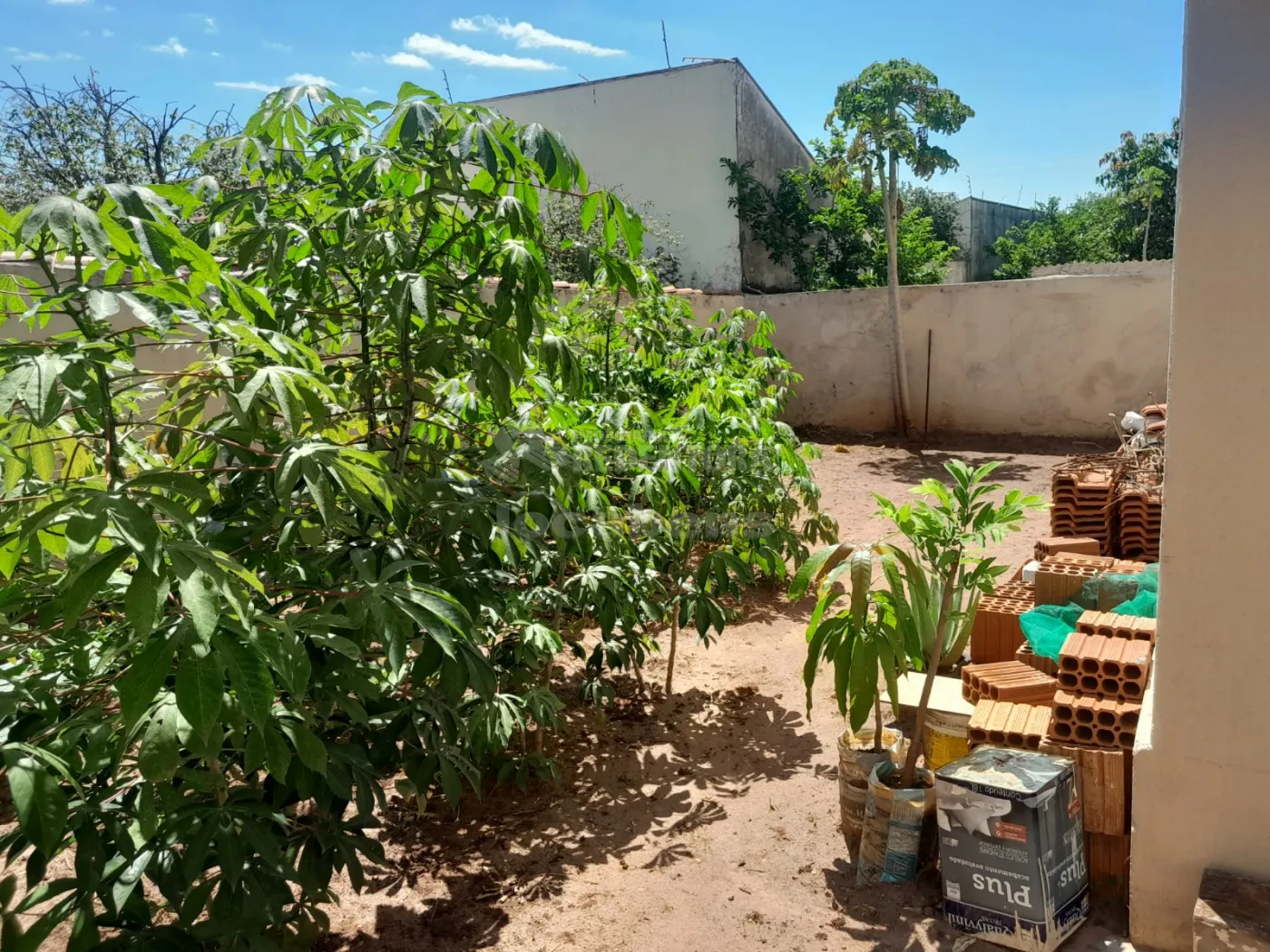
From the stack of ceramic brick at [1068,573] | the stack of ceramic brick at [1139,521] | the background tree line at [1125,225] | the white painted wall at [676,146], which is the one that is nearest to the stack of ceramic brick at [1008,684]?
the stack of ceramic brick at [1068,573]

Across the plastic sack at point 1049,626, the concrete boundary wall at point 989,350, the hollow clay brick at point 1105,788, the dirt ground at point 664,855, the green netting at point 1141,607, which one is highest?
the concrete boundary wall at point 989,350

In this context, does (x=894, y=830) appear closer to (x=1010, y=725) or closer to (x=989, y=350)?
(x=1010, y=725)

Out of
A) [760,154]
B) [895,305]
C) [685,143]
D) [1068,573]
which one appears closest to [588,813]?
[1068,573]

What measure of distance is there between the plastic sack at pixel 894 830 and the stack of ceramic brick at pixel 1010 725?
193 millimetres

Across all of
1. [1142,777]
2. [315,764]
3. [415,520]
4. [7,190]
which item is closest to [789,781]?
[1142,777]

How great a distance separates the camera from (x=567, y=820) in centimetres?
292

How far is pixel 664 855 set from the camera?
272 cm

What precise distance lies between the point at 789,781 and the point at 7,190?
8456mm

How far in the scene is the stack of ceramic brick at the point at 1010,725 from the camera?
248 cm

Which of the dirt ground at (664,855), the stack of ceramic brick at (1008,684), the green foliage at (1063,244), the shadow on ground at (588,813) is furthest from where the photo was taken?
the green foliage at (1063,244)

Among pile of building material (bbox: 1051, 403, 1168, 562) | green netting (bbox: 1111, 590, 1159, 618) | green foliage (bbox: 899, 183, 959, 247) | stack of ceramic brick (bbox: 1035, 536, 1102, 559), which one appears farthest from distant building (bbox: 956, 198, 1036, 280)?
green netting (bbox: 1111, 590, 1159, 618)

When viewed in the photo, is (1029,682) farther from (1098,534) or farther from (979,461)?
(979,461)

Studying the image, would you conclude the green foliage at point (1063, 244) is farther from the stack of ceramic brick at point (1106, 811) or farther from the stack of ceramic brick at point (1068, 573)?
the stack of ceramic brick at point (1106, 811)

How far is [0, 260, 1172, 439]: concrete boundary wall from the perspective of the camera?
8820 millimetres
